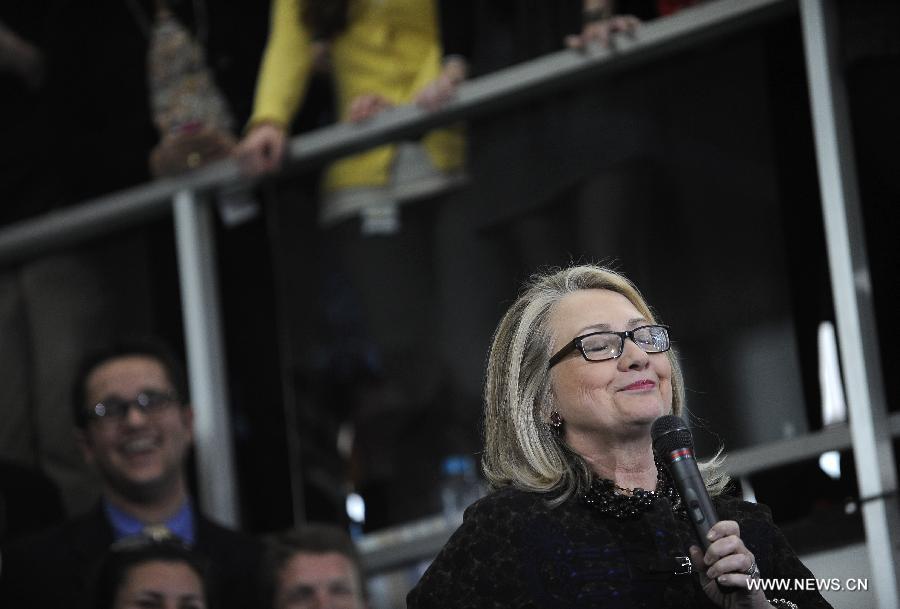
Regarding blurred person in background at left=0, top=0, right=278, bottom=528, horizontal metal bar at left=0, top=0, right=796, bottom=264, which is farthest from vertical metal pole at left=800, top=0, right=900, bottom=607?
blurred person in background at left=0, top=0, right=278, bottom=528

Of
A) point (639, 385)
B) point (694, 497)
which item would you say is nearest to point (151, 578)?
point (639, 385)

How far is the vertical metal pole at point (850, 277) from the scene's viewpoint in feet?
12.0

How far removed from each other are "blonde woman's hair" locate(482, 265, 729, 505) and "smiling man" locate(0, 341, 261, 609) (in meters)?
1.51

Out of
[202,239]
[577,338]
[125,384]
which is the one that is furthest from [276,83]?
[577,338]

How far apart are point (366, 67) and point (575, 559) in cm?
255

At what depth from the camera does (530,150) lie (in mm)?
4488

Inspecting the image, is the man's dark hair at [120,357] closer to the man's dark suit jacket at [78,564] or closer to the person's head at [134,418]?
the person's head at [134,418]

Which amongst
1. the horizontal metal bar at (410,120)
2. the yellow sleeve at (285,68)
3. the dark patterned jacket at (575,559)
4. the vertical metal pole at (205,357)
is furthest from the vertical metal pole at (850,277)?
the vertical metal pole at (205,357)

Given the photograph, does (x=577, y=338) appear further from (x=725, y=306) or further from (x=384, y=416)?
(x=384, y=416)

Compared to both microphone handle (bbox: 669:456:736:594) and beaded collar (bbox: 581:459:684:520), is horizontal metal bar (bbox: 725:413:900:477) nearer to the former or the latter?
beaded collar (bbox: 581:459:684:520)

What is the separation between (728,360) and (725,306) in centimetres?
15

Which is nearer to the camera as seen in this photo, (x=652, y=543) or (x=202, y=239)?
(x=652, y=543)

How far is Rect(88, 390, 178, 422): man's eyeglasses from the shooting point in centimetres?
448

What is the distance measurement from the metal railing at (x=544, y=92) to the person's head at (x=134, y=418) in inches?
16.2
